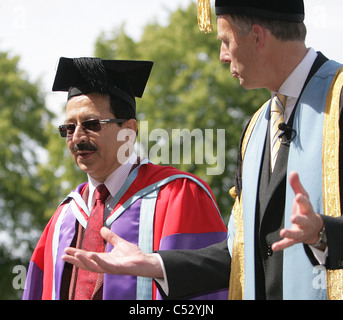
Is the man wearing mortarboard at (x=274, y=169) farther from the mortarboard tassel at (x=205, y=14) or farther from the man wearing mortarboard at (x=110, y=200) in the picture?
the man wearing mortarboard at (x=110, y=200)

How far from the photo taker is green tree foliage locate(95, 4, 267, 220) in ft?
57.2

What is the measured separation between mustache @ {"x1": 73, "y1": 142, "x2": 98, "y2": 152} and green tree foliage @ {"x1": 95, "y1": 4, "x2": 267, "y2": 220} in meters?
12.3

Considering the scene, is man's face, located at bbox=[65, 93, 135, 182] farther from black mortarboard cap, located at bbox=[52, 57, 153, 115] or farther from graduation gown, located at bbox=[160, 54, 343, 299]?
graduation gown, located at bbox=[160, 54, 343, 299]

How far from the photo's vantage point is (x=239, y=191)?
3396 mm

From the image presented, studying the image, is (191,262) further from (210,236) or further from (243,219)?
(210,236)

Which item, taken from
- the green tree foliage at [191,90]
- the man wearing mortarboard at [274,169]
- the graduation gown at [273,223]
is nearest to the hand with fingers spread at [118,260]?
the man wearing mortarboard at [274,169]

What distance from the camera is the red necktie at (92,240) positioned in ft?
13.8

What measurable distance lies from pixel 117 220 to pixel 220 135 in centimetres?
1318

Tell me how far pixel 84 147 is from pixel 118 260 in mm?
1656

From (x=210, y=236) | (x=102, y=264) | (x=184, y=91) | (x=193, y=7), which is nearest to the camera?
(x=102, y=264)

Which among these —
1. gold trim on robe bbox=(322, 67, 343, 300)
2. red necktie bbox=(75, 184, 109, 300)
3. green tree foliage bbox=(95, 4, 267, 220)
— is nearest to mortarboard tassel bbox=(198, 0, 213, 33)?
gold trim on robe bbox=(322, 67, 343, 300)

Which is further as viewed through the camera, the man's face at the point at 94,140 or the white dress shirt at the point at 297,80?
the man's face at the point at 94,140

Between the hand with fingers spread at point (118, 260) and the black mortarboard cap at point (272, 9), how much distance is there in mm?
1254

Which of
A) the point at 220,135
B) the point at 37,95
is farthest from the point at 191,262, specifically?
the point at 37,95
